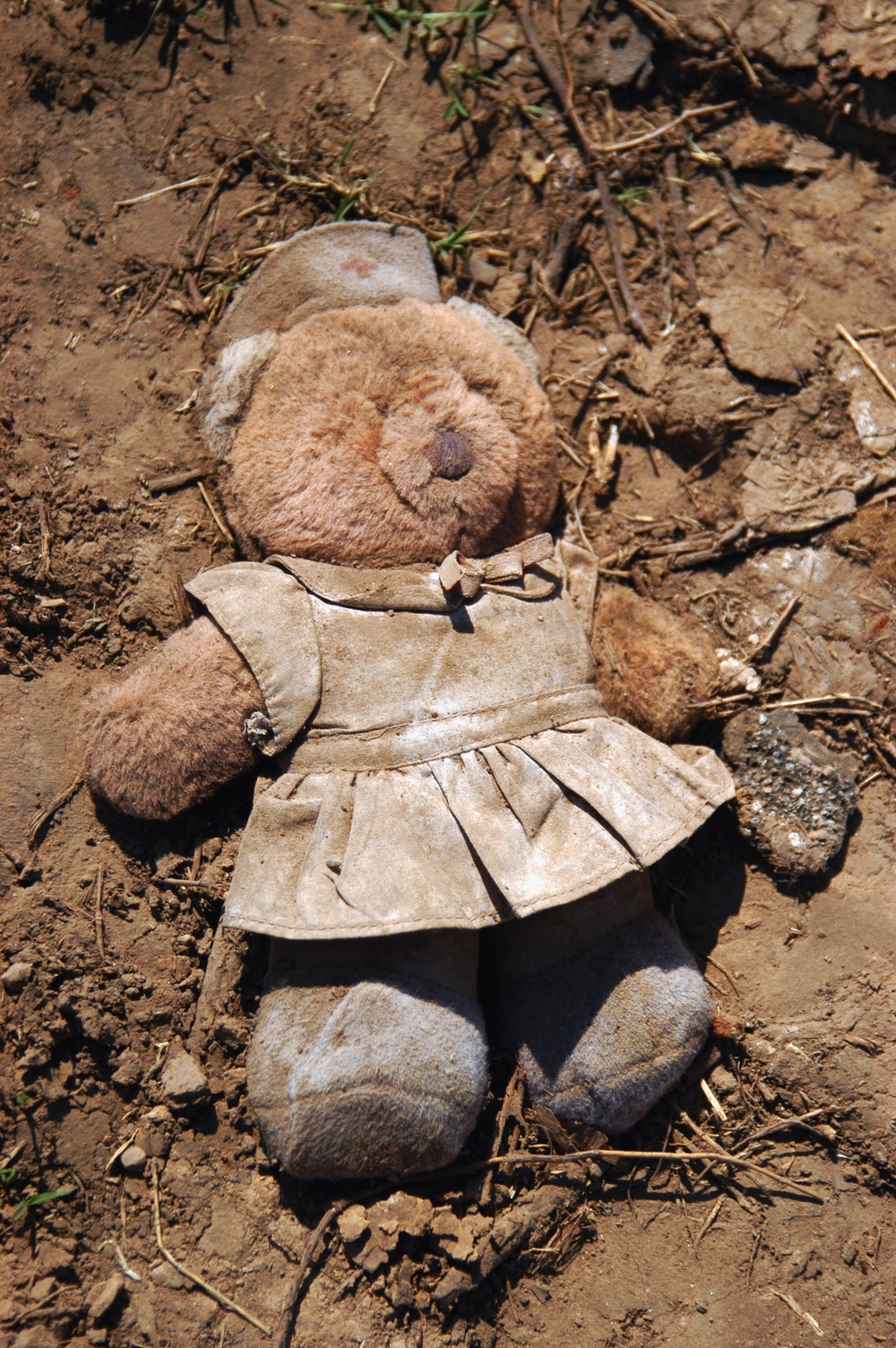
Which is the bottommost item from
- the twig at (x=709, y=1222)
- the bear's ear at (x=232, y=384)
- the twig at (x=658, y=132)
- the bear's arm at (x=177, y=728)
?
the twig at (x=709, y=1222)

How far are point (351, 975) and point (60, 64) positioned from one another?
338cm

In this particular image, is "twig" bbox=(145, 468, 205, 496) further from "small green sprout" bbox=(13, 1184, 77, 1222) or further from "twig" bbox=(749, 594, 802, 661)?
"small green sprout" bbox=(13, 1184, 77, 1222)

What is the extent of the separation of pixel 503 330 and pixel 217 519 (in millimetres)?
1240

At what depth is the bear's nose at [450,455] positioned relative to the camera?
2633mm

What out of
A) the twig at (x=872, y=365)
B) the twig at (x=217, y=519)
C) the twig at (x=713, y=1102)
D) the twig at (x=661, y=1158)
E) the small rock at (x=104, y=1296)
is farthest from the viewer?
the twig at (x=872, y=365)

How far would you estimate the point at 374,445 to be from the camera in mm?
2674

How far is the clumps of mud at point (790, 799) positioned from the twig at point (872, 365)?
142 centimetres

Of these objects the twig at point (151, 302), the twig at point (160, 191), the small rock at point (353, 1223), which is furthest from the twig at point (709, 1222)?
the twig at point (160, 191)

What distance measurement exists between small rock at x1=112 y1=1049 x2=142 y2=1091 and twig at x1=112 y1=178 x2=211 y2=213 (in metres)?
2.96

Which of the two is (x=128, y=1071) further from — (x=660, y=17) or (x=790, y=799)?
(x=660, y=17)

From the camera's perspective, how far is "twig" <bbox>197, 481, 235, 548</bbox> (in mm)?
3176

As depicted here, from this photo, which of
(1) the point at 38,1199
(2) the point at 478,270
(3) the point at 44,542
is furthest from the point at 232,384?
(1) the point at 38,1199

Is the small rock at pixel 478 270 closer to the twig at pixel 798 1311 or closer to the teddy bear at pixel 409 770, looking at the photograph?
the teddy bear at pixel 409 770

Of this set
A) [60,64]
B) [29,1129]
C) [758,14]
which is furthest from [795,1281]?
[60,64]
